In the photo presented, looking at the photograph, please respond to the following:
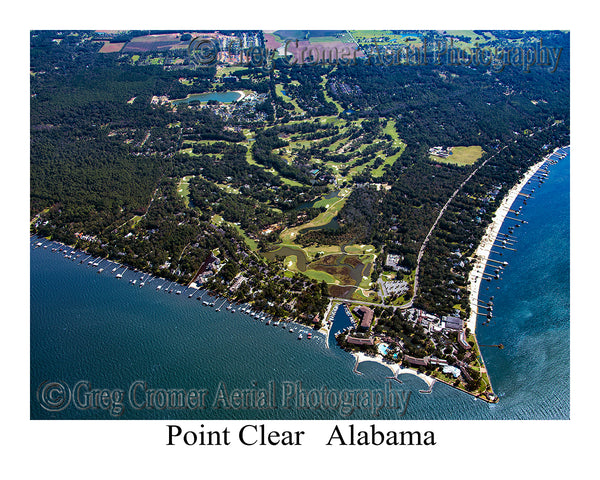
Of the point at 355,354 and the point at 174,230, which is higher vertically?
the point at 174,230

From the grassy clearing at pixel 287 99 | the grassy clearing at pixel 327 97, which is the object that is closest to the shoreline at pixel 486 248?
the grassy clearing at pixel 327 97

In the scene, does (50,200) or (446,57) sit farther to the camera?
(446,57)

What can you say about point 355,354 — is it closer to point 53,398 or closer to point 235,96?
point 53,398

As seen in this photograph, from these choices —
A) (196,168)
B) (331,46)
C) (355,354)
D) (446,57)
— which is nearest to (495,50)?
(446,57)

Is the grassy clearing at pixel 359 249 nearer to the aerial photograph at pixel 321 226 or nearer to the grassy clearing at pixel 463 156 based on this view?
the aerial photograph at pixel 321 226

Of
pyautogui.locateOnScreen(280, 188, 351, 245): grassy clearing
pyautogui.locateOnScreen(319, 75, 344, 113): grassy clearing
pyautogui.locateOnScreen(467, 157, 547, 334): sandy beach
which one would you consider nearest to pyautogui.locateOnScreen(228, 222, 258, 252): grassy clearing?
pyautogui.locateOnScreen(280, 188, 351, 245): grassy clearing

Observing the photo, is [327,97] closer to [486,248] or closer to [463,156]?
[463,156]
